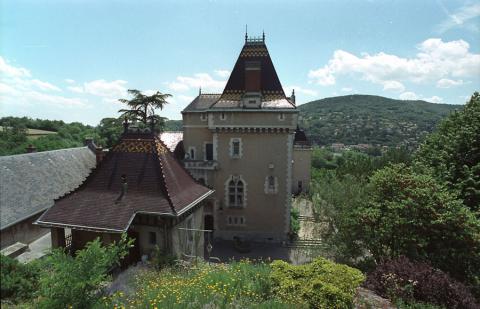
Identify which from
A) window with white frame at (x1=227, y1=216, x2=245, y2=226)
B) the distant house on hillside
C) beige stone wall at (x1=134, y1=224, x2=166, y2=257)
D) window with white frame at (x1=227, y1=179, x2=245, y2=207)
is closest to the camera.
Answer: beige stone wall at (x1=134, y1=224, x2=166, y2=257)

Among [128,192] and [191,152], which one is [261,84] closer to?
[191,152]

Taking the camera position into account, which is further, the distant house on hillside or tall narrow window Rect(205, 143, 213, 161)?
tall narrow window Rect(205, 143, 213, 161)

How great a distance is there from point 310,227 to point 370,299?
20.3 m

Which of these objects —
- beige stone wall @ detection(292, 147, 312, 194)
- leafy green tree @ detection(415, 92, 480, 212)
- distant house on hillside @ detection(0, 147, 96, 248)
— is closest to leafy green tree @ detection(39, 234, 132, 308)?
distant house on hillside @ detection(0, 147, 96, 248)

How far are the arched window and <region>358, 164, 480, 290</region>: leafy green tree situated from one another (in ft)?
40.2

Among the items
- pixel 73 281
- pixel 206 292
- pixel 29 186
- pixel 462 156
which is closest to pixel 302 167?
pixel 462 156

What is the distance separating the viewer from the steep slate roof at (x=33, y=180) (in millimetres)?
16641

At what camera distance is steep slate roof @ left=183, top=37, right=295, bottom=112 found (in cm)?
2391

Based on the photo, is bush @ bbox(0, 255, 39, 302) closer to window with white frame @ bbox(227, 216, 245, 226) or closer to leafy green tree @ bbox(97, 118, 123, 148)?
window with white frame @ bbox(227, 216, 245, 226)

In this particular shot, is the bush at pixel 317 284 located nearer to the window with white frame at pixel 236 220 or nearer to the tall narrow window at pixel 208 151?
the window with white frame at pixel 236 220

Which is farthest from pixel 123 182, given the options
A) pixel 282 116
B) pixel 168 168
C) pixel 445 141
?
pixel 445 141

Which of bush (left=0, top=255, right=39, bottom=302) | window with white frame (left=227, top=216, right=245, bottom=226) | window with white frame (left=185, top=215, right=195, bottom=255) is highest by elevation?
bush (left=0, top=255, right=39, bottom=302)

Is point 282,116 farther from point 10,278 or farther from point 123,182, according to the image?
point 10,278

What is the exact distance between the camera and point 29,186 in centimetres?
1891
